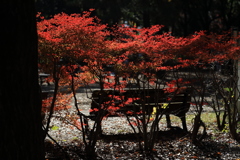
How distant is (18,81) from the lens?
125 inches

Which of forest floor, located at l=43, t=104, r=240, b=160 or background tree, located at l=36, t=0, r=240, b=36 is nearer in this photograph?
forest floor, located at l=43, t=104, r=240, b=160

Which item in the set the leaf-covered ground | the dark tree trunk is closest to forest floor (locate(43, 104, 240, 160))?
the leaf-covered ground

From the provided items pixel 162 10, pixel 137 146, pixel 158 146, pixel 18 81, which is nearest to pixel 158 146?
pixel 158 146

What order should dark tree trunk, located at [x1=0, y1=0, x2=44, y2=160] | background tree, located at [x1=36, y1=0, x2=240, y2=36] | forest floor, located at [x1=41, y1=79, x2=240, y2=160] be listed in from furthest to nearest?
background tree, located at [x1=36, y1=0, x2=240, y2=36] < forest floor, located at [x1=41, y1=79, x2=240, y2=160] < dark tree trunk, located at [x1=0, y1=0, x2=44, y2=160]

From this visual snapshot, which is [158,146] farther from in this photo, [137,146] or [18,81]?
[18,81]

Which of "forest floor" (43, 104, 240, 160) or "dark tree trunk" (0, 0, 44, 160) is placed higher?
"dark tree trunk" (0, 0, 44, 160)

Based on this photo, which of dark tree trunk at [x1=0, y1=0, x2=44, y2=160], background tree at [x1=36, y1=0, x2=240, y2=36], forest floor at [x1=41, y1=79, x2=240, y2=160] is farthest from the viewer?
background tree at [x1=36, y1=0, x2=240, y2=36]

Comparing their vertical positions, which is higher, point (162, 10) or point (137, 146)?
point (162, 10)

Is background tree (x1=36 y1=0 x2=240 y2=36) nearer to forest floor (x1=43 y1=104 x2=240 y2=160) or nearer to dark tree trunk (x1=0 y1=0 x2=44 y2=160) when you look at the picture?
forest floor (x1=43 y1=104 x2=240 y2=160)

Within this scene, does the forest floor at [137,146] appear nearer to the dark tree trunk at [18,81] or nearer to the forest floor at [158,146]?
the forest floor at [158,146]

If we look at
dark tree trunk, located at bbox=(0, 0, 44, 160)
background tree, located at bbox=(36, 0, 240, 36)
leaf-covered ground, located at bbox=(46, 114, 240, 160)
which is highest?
background tree, located at bbox=(36, 0, 240, 36)

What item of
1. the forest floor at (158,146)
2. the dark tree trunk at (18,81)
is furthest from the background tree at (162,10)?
the dark tree trunk at (18,81)

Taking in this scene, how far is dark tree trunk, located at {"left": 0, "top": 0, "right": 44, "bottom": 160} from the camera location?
10.2 ft

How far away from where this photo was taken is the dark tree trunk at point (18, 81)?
3.12 meters
